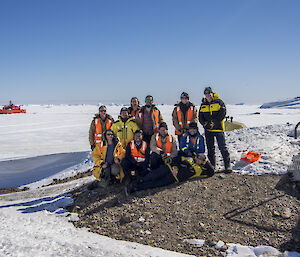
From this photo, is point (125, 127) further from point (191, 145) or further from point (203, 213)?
point (203, 213)

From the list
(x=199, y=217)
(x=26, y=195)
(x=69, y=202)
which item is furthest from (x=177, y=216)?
(x=26, y=195)

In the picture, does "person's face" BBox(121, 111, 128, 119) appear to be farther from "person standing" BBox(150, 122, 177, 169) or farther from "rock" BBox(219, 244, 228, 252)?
"rock" BBox(219, 244, 228, 252)

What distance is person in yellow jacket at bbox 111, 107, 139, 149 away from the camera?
6344 mm

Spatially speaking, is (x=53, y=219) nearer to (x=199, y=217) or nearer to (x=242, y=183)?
(x=199, y=217)

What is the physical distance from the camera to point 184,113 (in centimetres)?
650

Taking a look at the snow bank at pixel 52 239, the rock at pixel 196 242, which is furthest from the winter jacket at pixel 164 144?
the snow bank at pixel 52 239

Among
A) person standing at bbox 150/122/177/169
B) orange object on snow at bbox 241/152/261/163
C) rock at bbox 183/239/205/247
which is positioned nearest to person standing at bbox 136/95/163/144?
person standing at bbox 150/122/177/169

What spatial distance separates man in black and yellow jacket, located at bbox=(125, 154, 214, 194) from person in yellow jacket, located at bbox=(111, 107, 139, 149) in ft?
3.99

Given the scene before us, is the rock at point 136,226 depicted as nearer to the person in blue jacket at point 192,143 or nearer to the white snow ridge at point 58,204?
the white snow ridge at point 58,204

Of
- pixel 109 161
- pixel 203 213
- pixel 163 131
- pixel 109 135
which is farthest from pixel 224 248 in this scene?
pixel 109 135

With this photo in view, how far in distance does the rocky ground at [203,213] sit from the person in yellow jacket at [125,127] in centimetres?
129

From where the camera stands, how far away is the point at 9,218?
504cm

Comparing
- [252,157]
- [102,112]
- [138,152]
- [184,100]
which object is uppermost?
[184,100]

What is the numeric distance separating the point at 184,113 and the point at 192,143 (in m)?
1.00
